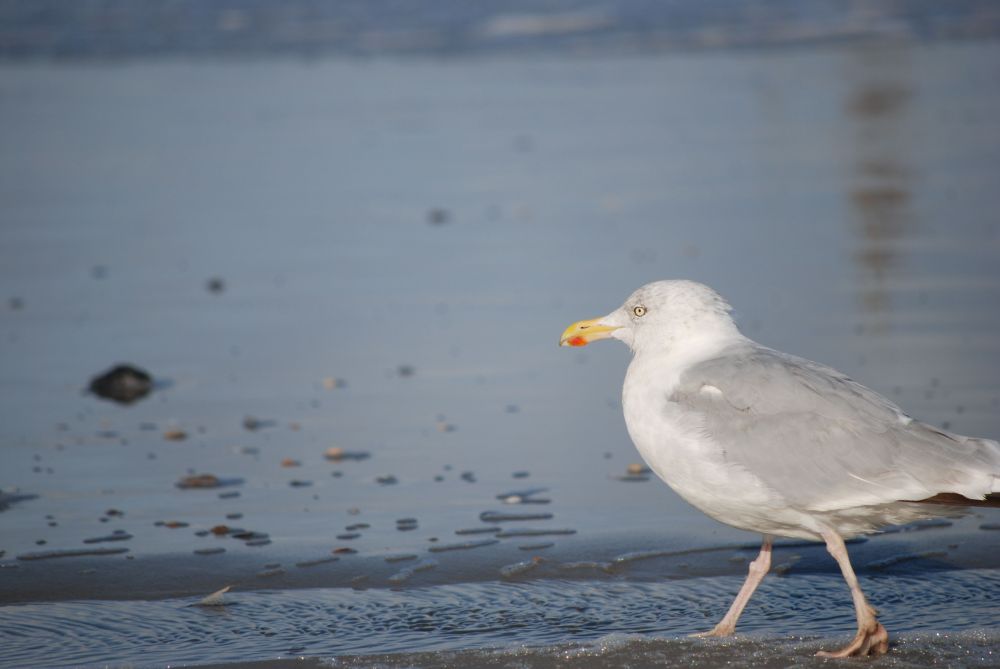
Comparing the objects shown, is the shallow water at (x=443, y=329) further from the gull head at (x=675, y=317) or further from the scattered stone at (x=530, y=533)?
the gull head at (x=675, y=317)

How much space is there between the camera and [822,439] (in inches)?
210

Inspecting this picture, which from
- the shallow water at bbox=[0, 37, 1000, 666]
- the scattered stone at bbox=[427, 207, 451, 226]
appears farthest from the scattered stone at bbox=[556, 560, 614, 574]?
the scattered stone at bbox=[427, 207, 451, 226]

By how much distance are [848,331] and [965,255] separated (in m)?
1.97

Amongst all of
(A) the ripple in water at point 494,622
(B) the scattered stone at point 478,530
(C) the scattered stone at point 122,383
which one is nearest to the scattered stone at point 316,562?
(A) the ripple in water at point 494,622

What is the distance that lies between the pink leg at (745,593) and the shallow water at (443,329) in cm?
17

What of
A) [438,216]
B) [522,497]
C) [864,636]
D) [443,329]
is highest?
[438,216]

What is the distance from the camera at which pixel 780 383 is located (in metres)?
5.41

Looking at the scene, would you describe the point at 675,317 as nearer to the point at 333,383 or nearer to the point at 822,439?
the point at 822,439

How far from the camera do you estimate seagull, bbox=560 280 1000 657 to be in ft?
17.1

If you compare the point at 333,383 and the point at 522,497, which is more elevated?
the point at 333,383

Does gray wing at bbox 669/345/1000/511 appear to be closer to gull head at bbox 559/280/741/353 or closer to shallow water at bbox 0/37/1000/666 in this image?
gull head at bbox 559/280/741/353

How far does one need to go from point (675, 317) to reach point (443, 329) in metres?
3.89

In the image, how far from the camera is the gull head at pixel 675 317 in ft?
18.8

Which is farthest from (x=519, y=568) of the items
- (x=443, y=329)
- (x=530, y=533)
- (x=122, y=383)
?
(x=443, y=329)
